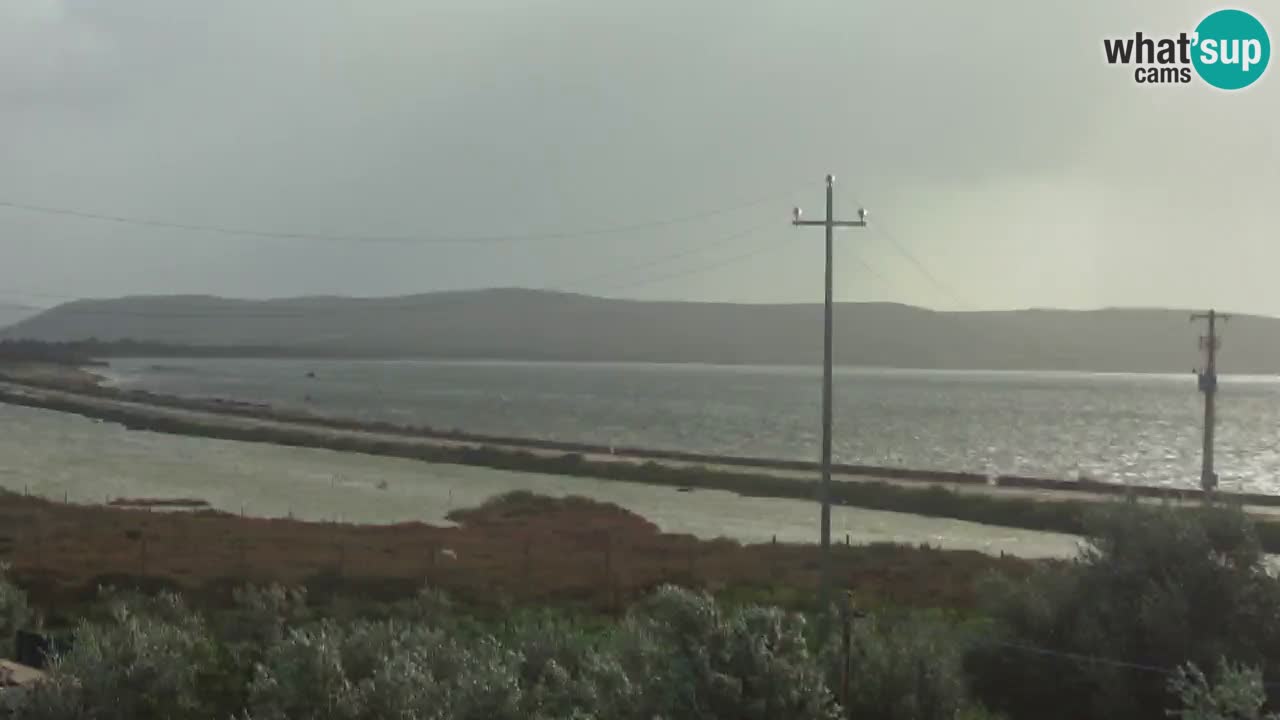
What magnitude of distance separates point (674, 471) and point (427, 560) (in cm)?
3987

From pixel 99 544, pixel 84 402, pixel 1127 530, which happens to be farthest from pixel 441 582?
pixel 84 402

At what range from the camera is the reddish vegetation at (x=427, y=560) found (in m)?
27.9

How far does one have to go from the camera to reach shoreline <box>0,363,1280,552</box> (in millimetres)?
56750

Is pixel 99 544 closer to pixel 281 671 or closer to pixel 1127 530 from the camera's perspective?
pixel 281 671

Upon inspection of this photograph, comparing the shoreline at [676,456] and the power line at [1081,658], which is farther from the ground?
the power line at [1081,658]

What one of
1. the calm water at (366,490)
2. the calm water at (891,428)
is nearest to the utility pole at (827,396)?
the calm water at (366,490)

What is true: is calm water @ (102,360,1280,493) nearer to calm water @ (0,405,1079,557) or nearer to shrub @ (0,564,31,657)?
calm water @ (0,405,1079,557)

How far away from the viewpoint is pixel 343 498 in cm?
5909

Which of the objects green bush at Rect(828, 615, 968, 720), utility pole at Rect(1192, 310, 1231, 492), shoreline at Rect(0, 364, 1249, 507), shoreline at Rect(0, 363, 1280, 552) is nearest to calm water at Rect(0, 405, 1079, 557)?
shoreline at Rect(0, 363, 1280, 552)

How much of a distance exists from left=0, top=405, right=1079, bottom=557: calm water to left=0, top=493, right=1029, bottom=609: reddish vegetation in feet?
22.6

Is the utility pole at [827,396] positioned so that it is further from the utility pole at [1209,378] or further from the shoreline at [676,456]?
the utility pole at [1209,378]

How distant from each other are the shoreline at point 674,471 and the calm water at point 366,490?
2206 millimetres

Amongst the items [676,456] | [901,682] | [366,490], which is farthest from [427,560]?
Answer: [676,456]

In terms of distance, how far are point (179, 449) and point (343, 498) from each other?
33.3m
